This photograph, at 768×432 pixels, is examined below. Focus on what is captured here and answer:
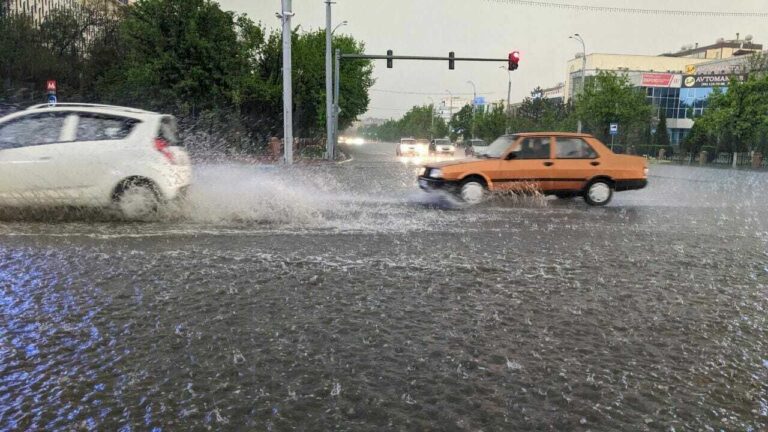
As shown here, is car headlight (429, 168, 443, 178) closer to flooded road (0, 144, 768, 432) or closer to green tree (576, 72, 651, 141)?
flooded road (0, 144, 768, 432)

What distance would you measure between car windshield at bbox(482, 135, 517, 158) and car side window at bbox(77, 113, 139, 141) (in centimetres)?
683

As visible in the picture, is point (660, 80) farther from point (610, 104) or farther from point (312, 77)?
point (312, 77)

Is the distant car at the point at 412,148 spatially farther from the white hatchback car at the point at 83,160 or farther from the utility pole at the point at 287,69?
the white hatchback car at the point at 83,160

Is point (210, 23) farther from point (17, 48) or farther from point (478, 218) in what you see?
point (478, 218)

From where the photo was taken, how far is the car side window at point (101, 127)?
28.0ft

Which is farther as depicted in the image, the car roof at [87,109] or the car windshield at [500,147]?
the car windshield at [500,147]

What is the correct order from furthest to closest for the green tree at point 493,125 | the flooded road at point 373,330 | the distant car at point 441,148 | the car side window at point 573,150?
the green tree at point 493,125 < the distant car at point 441,148 < the car side window at point 573,150 < the flooded road at point 373,330

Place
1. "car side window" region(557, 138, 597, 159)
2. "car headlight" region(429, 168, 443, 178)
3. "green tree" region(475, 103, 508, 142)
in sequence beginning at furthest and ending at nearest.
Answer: "green tree" region(475, 103, 508, 142), "car side window" region(557, 138, 597, 159), "car headlight" region(429, 168, 443, 178)

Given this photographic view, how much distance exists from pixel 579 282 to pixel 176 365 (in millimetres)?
3736

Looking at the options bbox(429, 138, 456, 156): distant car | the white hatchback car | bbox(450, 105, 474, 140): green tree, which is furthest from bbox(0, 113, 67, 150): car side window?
bbox(450, 105, 474, 140): green tree

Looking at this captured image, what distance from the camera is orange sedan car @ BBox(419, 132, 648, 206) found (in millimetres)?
11977

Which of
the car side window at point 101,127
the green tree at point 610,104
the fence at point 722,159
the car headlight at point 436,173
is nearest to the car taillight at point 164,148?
the car side window at point 101,127

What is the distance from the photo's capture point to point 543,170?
12234 mm

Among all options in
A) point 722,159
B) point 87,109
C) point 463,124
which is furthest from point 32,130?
point 463,124
